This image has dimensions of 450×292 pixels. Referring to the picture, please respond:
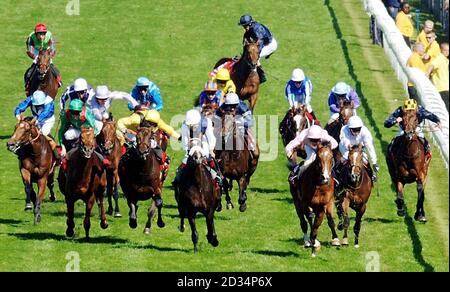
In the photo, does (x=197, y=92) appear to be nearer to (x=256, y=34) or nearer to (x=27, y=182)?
(x=256, y=34)

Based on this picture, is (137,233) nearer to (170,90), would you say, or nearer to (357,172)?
(357,172)

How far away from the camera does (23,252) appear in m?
23.5

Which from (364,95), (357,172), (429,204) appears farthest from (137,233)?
(364,95)

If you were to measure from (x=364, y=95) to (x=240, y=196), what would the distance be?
8258mm

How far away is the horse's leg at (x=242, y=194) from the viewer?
26.5m

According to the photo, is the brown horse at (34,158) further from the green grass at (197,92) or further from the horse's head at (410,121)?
the horse's head at (410,121)

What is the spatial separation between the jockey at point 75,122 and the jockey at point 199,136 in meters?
1.68

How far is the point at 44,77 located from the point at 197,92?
18.1 feet

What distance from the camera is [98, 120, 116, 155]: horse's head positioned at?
2456cm

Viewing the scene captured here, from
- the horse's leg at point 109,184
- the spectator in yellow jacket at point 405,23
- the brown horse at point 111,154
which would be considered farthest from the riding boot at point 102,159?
the spectator in yellow jacket at point 405,23

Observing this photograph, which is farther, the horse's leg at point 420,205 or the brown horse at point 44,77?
the brown horse at point 44,77

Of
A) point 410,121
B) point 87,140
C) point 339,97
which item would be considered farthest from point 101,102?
point 410,121

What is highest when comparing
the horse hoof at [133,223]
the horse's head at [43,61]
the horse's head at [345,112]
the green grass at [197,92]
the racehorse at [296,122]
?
the horse's head at [43,61]

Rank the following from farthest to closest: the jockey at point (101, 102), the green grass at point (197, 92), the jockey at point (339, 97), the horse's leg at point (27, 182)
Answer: the jockey at point (339, 97), the jockey at point (101, 102), the horse's leg at point (27, 182), the green grass at point (197, 92)
